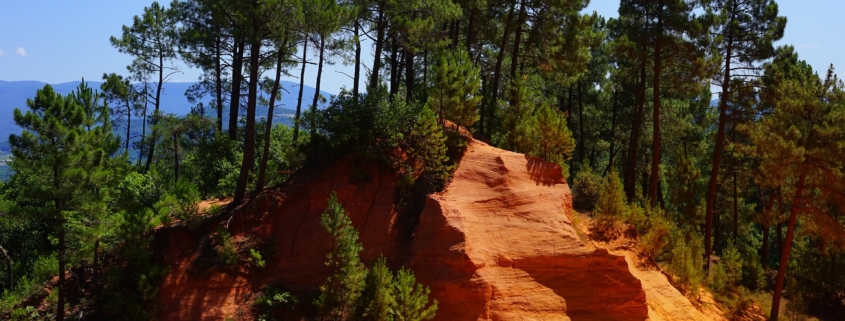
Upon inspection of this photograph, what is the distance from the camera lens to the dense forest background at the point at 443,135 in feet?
48.9

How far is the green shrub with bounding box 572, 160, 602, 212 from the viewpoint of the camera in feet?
71.0

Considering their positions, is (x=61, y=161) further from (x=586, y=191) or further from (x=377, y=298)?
(x=586, y=191)

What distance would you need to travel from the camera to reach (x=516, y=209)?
1586 centimetres

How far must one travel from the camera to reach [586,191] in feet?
71.5

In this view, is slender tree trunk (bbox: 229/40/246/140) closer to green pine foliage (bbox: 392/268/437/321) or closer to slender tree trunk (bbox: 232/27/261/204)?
slender tree trunk (bbox: 232/27/261/204)

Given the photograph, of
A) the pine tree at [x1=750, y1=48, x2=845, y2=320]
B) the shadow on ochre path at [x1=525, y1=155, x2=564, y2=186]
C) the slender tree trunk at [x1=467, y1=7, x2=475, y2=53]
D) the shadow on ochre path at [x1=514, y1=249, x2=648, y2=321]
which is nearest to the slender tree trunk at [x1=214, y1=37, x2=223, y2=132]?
the slender tree trunk at [x1=467, y1=7, x2=475, y2=53]

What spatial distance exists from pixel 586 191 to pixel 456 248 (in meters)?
9.57

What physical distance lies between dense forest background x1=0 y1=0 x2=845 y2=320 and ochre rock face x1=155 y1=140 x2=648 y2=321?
0.91 meters

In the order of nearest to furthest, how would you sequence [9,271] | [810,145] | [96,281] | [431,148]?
[96,281], [431,148], [810,145], [9,271]

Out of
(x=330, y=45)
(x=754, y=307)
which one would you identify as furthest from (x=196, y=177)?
(x=754, y=307)

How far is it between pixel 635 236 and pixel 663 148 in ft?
52.3

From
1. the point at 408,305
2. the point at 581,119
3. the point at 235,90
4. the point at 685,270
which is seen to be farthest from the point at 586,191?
the point at 235,90

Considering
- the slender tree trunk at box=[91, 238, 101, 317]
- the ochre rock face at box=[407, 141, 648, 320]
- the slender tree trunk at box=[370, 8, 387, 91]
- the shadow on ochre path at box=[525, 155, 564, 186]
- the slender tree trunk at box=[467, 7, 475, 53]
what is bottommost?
the slender tree trunk at box=[91, 238, 101, 317]

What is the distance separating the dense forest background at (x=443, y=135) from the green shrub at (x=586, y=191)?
0.08m
